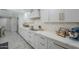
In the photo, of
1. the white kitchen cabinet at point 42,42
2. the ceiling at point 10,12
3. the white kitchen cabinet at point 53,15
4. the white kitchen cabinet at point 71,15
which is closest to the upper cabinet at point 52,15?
the white kitchen cabinet at point 53,15

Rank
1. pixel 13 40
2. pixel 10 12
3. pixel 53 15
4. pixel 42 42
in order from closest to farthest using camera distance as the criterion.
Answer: pixel 10 12, pixel 13 40, pixel 42 42, pixel 53 15

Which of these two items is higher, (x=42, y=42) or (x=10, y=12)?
(x=10, y=12)

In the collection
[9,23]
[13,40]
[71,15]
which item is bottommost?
[13,40]

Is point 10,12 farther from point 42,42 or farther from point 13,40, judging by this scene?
point 42,42

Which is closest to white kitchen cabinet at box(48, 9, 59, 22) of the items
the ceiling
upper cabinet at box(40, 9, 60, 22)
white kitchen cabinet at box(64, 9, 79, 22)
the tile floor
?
upper cabinet at box(40, 9, 60, 22)

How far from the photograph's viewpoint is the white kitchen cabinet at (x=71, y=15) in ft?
4.81

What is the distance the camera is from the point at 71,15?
1542 mm

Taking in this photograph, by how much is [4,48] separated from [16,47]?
0.20m

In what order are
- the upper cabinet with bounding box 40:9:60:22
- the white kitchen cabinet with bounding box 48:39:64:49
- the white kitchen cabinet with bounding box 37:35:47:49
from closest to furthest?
the white kitchen cabinet with bounding box 48:39:64:49 → the white kitchen cabinet with bounding box 37:35:47:49 → the upper cabinet with bounding box 40:9:60:22

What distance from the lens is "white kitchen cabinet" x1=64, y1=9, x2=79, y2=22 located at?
1.47 m

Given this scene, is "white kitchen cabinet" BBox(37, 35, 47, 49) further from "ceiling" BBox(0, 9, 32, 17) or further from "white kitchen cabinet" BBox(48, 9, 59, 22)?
"ceiling" BBox(0, 9, 32, 17)

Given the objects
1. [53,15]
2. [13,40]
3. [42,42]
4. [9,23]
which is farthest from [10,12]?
[53,15]
